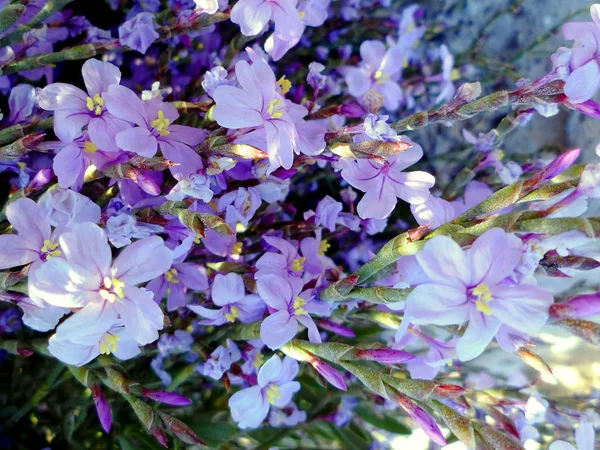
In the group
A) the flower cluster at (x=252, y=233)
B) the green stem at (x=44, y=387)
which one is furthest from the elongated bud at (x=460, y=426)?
the green stem at (x=44, y=387)

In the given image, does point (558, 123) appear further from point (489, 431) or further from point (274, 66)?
point (489, 431)

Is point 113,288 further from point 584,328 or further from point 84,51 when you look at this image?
point 584,328

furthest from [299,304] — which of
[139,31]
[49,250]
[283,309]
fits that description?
[139,31]

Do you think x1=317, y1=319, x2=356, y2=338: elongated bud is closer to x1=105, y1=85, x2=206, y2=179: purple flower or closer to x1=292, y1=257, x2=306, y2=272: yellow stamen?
x1=292, y1=257, x2=306, y2=272: yellow stamen

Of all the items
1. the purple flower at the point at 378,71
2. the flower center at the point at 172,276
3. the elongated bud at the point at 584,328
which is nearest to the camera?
the elongated bud at the point at 584,328

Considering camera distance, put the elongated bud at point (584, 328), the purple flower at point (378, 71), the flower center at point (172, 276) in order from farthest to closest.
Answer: the purple flower at point (378, 71) < the flower center at point (172, 276) < the elongated bud at point (584, 328)

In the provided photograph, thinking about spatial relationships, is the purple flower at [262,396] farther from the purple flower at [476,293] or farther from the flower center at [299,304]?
the purple flower at [476,293]
